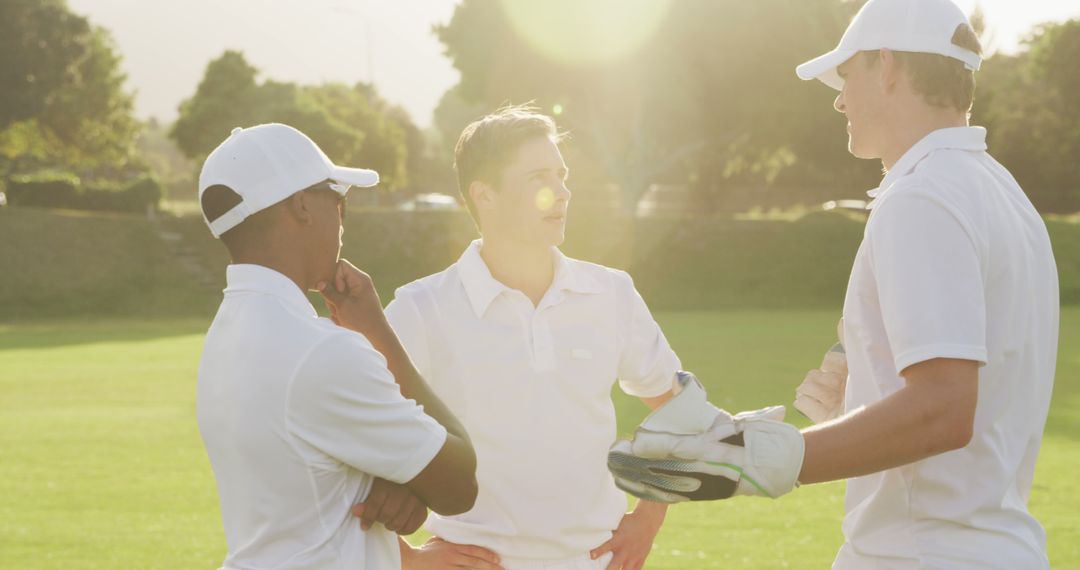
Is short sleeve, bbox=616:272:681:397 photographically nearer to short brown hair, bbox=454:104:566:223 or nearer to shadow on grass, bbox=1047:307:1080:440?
short brown hair, bbox=454:104:566:223

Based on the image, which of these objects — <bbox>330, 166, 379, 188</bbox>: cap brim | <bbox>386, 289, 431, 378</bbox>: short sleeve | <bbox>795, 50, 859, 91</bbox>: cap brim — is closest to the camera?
<bbox>795, 50, 859, 91</bbox>: cap brim

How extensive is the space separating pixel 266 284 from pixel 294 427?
42 centimetres

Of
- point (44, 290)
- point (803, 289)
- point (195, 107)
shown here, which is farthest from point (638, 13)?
point (195, 107)

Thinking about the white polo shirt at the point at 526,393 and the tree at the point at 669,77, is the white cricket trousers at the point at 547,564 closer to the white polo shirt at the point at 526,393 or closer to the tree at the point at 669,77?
the white polo shirt at the point at 526,393

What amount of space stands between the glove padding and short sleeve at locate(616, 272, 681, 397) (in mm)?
2057

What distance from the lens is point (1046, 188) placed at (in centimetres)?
7275

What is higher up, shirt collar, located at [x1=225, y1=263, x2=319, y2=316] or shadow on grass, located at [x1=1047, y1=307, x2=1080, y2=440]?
shirt collar, located at [x1=225, y1=263, x2=319, y2=316]

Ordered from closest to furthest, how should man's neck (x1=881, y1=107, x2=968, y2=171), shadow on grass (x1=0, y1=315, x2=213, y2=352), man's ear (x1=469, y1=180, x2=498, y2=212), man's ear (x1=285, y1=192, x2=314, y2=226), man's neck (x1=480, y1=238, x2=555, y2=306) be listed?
1. man's neck (x1=881, y1=107, x2=968, y2=171)
2. man's ear (x1=285, y1=192, x2=314, y2=226)
3. man's neck (x1=480, y1=238, x2=555, y2=306)
4. man's ear (x1=469, y1=180, x2=498, y2=212)
5. shadow on grass (x1=0, y1=315, x2=213, y2=352)

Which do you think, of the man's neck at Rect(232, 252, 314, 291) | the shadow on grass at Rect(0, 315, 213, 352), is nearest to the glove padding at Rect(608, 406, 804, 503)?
the man's neck at Rect(232, 252, 314, 291)

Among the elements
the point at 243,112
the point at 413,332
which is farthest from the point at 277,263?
Answer: the point at 243,112

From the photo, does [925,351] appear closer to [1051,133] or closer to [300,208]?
[300,208]

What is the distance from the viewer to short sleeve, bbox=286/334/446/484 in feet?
10.9

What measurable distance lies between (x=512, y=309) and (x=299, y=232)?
51.7 inches

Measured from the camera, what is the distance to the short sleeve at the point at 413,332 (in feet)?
15.4
